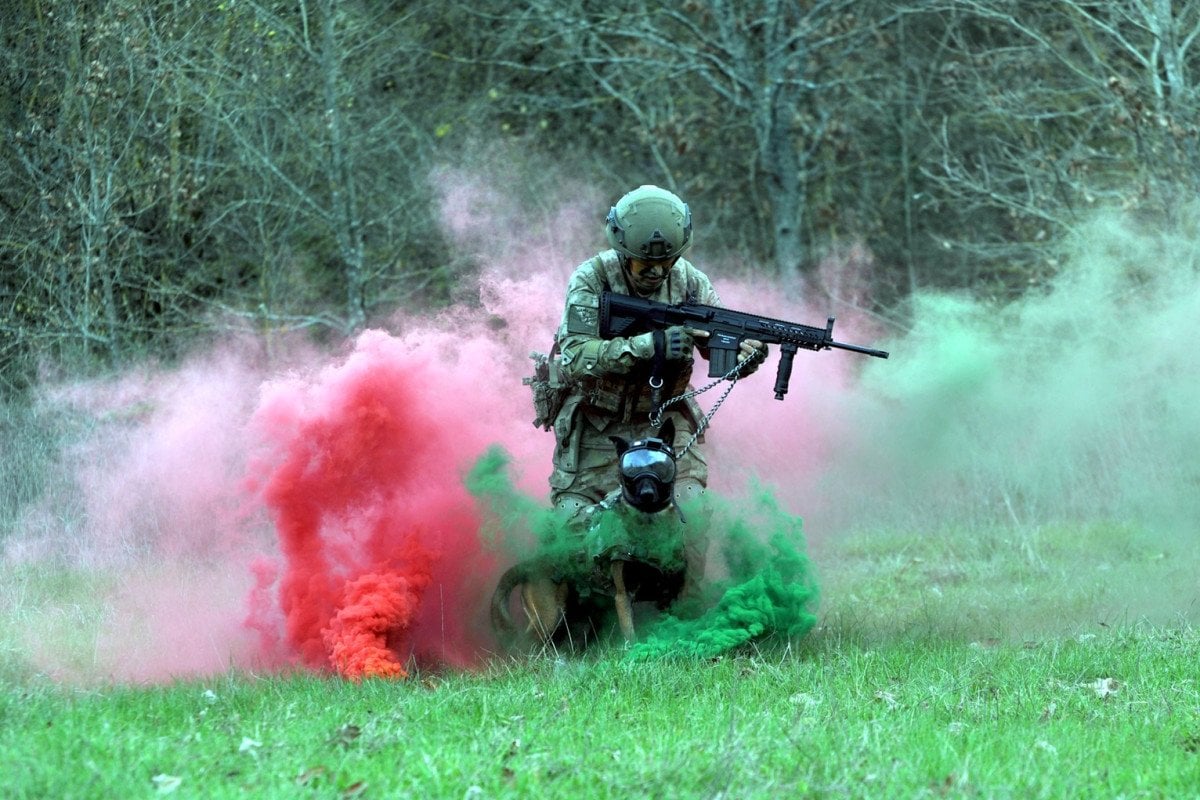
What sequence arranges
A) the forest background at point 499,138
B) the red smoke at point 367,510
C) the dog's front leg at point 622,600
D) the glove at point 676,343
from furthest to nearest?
the forest background at point 499,138 < the red smoke at point 367,510 < the dog's front leg at point 622,600 < the glove at point 676,343

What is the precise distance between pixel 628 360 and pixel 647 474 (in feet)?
1.86

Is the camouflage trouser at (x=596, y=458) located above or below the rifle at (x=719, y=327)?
below

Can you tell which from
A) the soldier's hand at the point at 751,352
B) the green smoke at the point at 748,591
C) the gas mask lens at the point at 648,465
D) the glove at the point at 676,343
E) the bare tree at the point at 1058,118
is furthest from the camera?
the bare tree at the point at 1058,118

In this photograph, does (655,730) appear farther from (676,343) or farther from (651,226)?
(651,226)

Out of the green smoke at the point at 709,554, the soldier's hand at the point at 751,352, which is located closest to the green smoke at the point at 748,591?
the green smoke at the point at 709,554

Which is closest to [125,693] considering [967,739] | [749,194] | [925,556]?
[967,739]

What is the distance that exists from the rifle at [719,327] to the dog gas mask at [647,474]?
509 millimetres

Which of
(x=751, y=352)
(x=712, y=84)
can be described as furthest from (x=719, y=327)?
(x=712, y=84)

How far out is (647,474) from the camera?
7.32 metres

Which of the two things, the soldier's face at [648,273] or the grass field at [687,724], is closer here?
the grass field at [687,724]

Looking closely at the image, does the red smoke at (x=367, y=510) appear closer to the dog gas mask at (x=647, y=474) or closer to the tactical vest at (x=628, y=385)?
the tactical vest at (x=628, y=385)

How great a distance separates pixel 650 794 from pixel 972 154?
561 inches

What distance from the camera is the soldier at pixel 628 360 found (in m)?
7.59

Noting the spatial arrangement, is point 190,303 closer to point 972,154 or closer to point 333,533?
point 333,533
